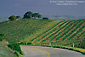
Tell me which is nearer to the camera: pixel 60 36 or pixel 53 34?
pixel 60 36

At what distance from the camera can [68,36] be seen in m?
56.7

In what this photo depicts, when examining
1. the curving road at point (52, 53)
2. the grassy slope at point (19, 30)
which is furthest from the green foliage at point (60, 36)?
the curving road at point (52, 53)

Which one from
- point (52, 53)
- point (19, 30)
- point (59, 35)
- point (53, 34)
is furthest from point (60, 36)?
point (52, 53)

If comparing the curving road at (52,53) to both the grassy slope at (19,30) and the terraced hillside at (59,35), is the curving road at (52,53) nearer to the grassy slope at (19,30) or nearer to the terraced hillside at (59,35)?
the terraced hillside at (59,35)

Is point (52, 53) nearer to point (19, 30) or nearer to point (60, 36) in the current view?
point (60, 36)

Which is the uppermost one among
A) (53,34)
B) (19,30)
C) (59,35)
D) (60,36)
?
(19,30)

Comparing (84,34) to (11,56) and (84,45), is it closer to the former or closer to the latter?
(84,45)

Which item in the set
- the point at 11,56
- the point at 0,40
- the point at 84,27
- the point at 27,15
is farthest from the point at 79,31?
the point at 27,15

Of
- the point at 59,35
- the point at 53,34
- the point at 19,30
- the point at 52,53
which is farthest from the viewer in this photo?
the point at 19,30

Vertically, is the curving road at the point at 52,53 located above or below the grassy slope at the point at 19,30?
below

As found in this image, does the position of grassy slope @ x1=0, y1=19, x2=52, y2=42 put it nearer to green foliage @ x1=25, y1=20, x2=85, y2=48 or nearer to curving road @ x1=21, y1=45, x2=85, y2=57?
green foliage @ x1=25, y1=20, x2=85, y2=48

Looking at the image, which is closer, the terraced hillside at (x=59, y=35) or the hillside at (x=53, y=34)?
the hillside at (x=53, y=34)

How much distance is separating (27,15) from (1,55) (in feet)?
348

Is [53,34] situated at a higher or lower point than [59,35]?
higher
